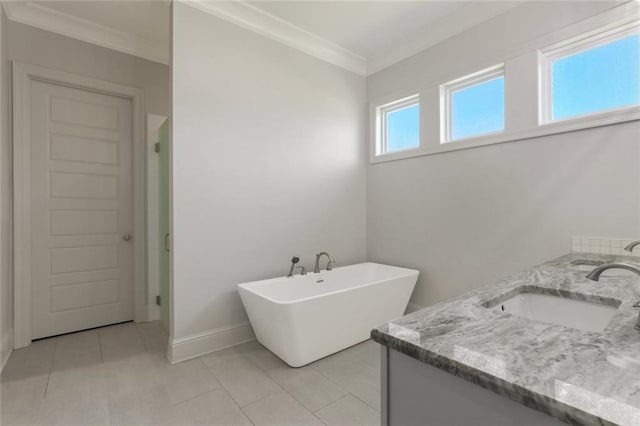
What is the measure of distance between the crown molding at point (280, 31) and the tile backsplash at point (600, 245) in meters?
2.77

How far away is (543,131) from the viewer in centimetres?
219

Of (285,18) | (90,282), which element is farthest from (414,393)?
(90,282)

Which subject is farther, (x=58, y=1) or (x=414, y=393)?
(x=58, y=1)

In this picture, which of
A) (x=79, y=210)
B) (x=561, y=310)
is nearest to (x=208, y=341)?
(x=79, y=210)

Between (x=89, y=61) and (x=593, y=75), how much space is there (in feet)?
14.0

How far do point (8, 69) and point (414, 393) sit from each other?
3680 millimetres

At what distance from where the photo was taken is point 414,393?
26.7 inches

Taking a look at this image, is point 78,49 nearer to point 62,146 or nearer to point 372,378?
point 62,146

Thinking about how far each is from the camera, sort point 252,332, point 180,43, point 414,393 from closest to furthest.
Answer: point 414,393 → point 180,43 → point 252,332

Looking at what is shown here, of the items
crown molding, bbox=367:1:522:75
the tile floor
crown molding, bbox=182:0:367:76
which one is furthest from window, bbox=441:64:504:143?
the tile floor

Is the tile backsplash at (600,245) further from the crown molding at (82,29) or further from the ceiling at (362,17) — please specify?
the crown molding at (82,29)

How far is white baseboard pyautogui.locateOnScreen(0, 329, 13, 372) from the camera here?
2.12 meters

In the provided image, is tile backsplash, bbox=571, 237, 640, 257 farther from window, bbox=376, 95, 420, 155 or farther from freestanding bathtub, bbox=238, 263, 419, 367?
window, bbox=376, 95, 420, 155

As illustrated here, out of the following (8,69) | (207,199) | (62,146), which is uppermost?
(8,69)
